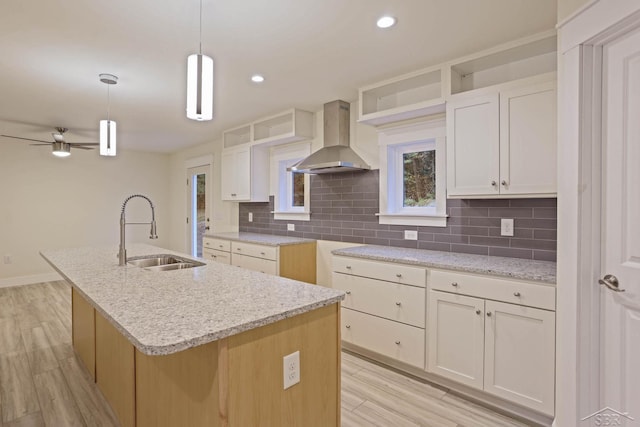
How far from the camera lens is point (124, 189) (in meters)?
6.36

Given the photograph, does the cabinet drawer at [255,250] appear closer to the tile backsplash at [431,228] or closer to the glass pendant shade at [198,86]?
the tile backsplash at [431,228]

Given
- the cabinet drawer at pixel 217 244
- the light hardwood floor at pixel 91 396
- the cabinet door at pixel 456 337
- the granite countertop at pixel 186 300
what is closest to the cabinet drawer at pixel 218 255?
the cabinet drawer at pixel 217 244

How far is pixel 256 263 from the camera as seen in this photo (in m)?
3.73

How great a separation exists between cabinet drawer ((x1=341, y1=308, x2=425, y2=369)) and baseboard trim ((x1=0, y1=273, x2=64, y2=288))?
4.75 meters

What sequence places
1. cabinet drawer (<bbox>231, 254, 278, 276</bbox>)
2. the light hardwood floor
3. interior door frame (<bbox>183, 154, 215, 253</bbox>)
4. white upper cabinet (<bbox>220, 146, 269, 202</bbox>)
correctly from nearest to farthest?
the light hardwood floor, cabinet drawer (<bbox>231, 254, 278, 276</bbox>), white upper cabinet (<bbox>220, 146, 269, 202</bbox>), interior door frame (<bbox>183, 154, 215, 253</bbox>)

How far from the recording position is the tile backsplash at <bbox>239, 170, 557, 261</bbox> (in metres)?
2.37

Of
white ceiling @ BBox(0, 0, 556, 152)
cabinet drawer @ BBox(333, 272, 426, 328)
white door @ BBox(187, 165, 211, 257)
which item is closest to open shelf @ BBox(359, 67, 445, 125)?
white ceiling @ BBox(0, 0, 556, 152)

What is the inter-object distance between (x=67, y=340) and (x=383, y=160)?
3.44 metres

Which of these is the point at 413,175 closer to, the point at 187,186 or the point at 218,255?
the point at 218,255

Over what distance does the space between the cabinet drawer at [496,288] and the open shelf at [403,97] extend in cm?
132

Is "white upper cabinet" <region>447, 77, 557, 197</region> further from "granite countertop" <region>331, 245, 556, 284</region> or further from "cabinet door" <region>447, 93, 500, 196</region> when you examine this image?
"granite countertop" <region>331, 245, 556, 284</region>

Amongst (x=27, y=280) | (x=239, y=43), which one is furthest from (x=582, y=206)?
(x=27, y=280)

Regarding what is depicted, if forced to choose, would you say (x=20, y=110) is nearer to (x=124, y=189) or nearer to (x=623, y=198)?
(x=124, y=189)

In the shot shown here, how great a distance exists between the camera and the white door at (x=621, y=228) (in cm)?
143
